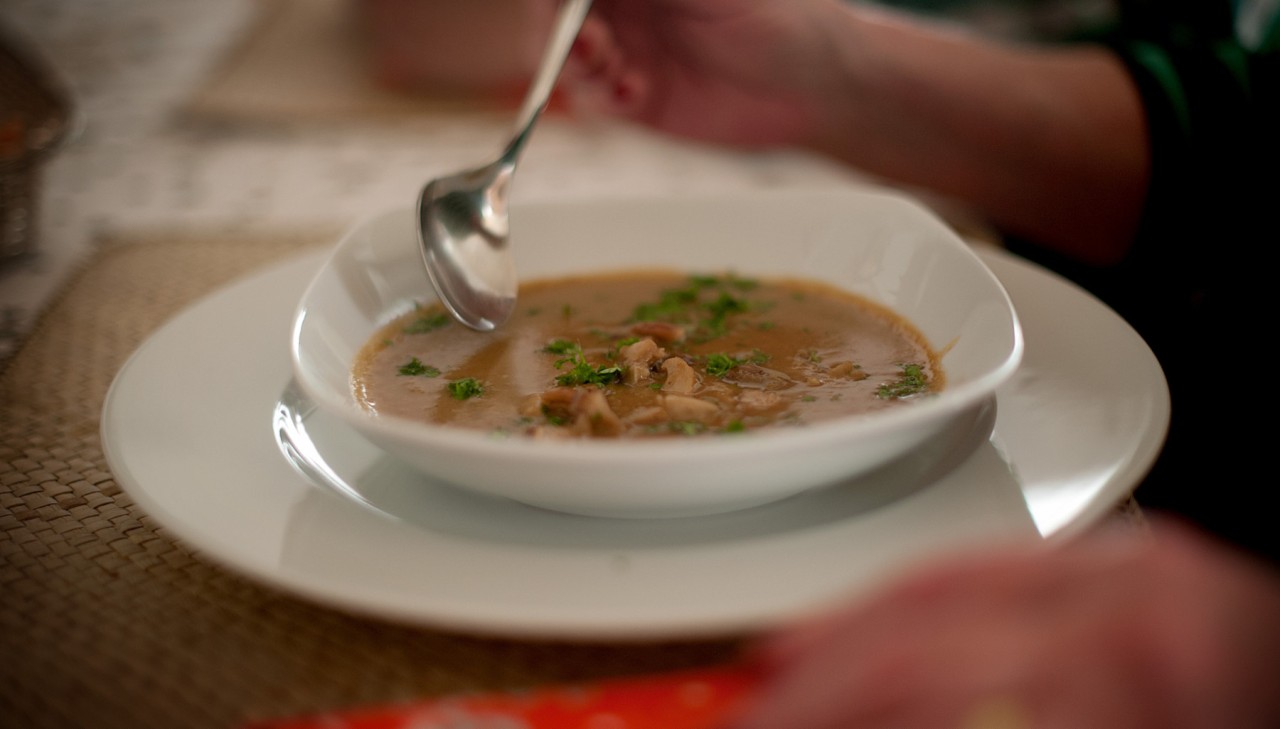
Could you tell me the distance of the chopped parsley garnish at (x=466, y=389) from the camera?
1.38 m

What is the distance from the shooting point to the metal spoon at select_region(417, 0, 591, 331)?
1640mm

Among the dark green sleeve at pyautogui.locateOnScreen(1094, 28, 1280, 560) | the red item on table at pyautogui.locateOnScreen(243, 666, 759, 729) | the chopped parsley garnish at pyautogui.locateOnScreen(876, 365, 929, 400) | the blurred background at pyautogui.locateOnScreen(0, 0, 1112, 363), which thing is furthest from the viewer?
the blurred background at pyautogui.locateOnScreen(0, 0, 1112, 363)

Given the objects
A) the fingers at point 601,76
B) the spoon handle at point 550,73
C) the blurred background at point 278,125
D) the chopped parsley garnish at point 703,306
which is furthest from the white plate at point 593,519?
the fingers at point 601,76

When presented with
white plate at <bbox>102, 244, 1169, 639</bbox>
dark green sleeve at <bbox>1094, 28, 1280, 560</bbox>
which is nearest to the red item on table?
white plate at <bbox>102, 244, 1169, 639</bbox>

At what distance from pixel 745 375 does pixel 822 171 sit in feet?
5.95

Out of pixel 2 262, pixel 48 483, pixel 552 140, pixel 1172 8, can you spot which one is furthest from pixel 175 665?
pixel 1172 8

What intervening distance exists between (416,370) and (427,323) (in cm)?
19

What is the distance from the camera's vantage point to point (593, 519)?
3.56ft

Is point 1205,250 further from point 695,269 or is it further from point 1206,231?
point 695,269

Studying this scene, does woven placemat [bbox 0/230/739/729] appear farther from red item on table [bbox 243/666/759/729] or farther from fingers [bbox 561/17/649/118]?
fingers [bbox 561/17/649/118]

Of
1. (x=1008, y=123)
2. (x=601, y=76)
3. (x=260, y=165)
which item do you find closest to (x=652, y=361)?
(x=601, y=76)

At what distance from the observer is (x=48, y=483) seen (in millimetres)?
1284

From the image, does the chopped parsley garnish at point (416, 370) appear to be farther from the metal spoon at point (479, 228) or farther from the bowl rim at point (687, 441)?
the bowl rim at point (687, 441)

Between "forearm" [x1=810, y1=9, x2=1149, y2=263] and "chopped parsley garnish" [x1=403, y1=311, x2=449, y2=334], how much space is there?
1156mm
